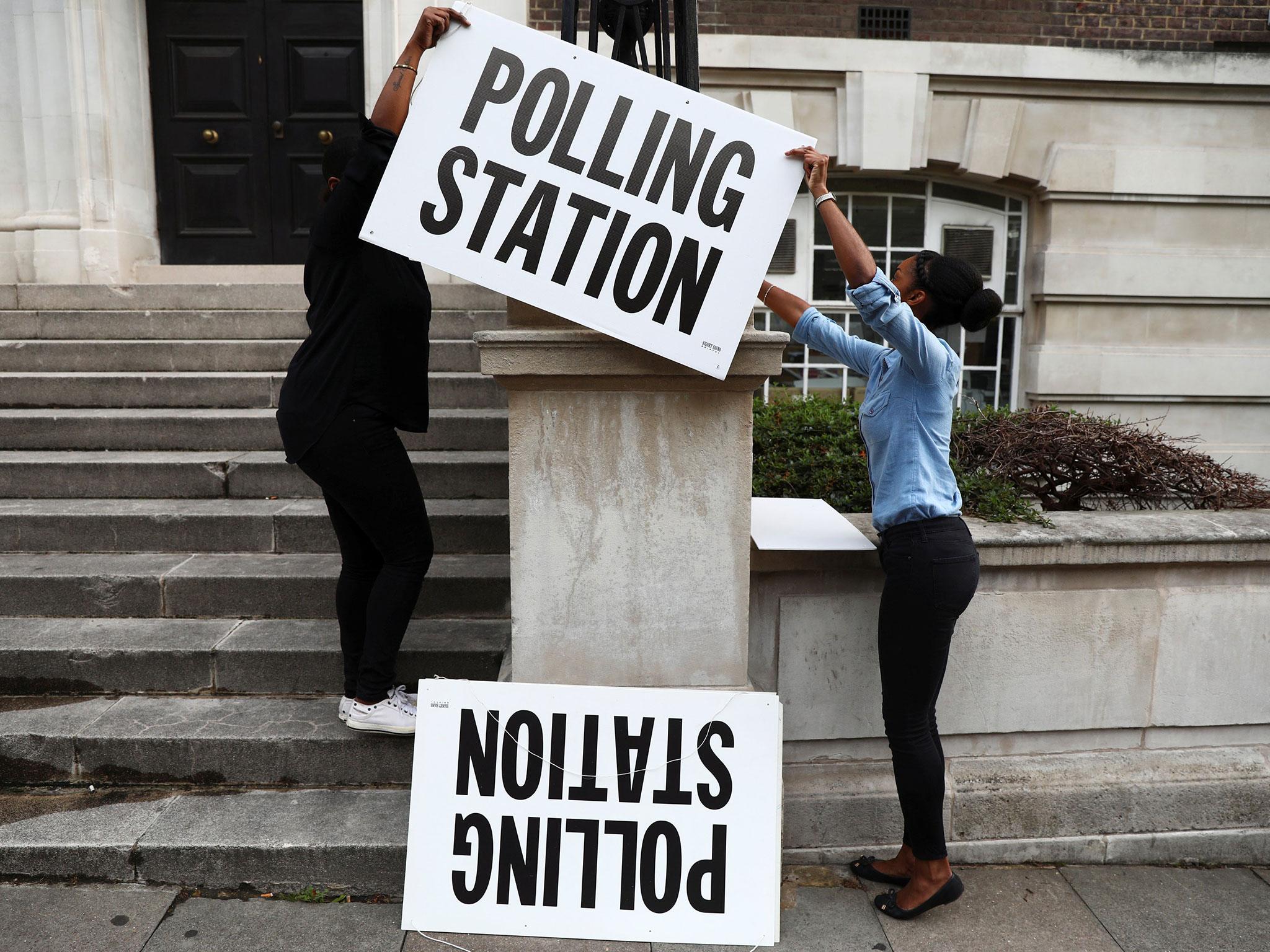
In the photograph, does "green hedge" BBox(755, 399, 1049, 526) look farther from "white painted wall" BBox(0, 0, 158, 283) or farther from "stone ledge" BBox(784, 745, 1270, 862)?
"white painted wall" BBox(0, 0, 158, 283)

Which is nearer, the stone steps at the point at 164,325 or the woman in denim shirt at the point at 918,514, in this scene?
the woman in denim shirt at the point at 918,514

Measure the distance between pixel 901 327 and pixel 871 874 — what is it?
1820 millimetres

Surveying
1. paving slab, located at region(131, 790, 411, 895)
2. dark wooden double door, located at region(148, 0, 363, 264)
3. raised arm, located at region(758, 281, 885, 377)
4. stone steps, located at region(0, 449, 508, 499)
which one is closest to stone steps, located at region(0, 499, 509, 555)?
stone steps, located at region(0, 449, 508, 499)

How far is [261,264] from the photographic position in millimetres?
7328

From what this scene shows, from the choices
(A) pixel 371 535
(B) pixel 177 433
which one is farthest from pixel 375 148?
(B) pixel 177 433

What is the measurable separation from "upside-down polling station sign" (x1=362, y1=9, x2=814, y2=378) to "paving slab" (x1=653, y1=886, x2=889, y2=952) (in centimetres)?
173

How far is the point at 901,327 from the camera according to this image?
2572mm

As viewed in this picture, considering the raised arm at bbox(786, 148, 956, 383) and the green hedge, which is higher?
the raised arm at bbox(786, 148, 956, 383)

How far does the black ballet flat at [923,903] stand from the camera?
289 centimetres

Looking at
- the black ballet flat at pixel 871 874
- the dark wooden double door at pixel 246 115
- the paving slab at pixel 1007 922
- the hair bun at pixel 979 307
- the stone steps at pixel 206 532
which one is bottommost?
the paving slab at pixel 1007 922

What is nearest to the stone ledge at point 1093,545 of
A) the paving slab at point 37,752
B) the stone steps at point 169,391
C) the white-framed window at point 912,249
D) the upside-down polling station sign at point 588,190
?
the upside-down polling station sign at point 588,190

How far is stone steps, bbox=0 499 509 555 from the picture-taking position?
14.5ft

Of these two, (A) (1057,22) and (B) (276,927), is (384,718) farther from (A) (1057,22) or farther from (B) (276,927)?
(A) (1057,22)

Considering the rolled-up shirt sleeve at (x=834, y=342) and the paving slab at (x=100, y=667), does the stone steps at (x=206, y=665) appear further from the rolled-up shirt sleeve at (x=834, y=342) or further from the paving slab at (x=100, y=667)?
the rolled-up shirt sleeve at (x=834, y=342)
